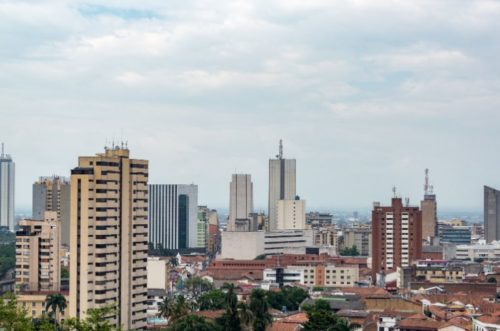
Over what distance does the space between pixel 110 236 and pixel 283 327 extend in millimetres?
10448

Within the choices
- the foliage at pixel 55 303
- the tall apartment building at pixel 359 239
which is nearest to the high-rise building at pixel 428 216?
the tall apartment building at pixel 359 239

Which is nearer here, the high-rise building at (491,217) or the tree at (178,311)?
the tree at (178,311)

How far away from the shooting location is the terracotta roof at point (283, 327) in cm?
5653

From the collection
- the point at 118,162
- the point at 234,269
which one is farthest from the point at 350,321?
the point at 234,269

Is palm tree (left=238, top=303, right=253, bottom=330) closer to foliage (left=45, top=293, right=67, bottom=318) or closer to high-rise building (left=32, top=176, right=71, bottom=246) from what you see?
foliage (left=45, top=293, right=67, bottom=318)

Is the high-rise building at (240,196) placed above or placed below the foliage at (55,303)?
above

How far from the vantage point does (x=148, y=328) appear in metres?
63.1

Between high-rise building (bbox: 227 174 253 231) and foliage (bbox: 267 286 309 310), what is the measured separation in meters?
96.8

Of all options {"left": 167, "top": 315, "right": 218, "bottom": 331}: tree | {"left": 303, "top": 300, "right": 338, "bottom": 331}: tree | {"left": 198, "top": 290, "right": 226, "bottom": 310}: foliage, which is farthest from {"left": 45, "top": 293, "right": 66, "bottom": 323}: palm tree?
{"left": 303, "top": 300, "right": 338, "bottom": 331}: tree

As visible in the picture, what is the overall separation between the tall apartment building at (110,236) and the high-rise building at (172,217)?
11247cm

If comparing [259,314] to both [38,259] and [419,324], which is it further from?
[38,259]

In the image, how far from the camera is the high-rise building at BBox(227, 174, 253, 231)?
177625 millimetres

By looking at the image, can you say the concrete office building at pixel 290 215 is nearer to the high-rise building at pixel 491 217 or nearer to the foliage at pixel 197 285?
the high-rise building at pixel 491 217

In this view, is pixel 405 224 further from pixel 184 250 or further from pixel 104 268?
pixel 184 250
